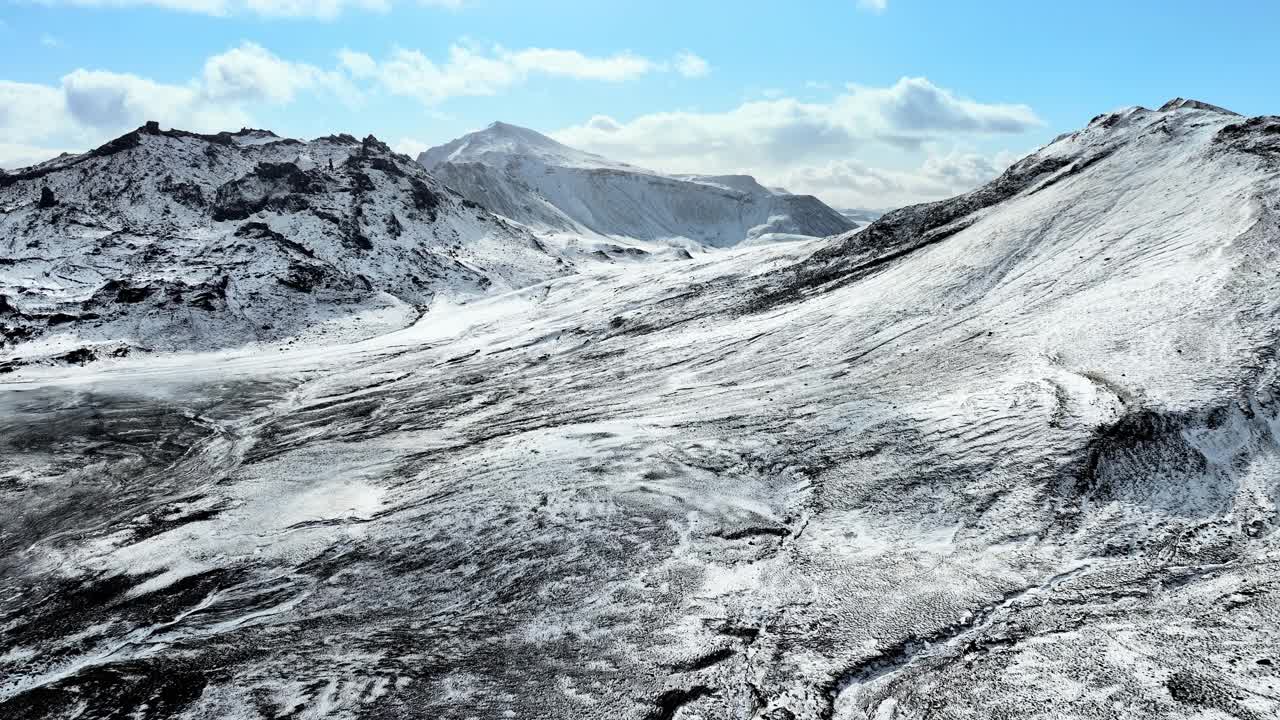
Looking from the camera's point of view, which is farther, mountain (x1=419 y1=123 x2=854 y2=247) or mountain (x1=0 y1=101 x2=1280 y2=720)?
mountain (x1=419 y1=123 x2=854 y2=247)

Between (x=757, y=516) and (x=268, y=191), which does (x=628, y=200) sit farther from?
(x=757, y=516)

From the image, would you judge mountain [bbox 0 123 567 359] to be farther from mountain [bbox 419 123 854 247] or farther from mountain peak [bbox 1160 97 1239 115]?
mountain peak [bbox 1160 97 1239 115]

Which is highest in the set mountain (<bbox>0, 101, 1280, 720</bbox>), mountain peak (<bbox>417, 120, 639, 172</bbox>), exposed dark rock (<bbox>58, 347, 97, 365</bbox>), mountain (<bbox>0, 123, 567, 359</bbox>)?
mountain peak (<bbox>417, 120, 639, 172</bbox>)

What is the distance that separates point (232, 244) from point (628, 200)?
10233 cm

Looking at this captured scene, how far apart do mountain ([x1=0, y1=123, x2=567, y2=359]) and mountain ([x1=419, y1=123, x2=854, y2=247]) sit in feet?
142

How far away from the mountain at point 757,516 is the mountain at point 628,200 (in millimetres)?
107208

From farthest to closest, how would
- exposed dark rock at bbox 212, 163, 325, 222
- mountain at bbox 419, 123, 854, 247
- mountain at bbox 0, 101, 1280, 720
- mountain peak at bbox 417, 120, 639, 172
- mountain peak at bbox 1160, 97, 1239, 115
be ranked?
mountain peak at bbox 417, 120, 639, 172
mountain at bbox 419, 123, 854, 247
exposed dark rock at bbox 212, 163, 325, 222
mountain peak at bbox 1160, 97, 1239, 115
mountain at bbox 0, 101, 1280, 720

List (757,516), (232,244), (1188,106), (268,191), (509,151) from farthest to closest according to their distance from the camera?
(509,151) < (268,191) < (232,244) < (1188,106) < (757,516)

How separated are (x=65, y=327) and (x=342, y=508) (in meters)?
39.9

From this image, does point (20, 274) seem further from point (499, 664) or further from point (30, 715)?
point (499, 664)

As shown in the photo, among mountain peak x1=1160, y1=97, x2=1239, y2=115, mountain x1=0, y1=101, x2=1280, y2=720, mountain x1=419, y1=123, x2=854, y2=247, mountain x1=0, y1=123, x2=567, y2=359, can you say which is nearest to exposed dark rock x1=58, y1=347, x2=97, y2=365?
mountain x1=0, y1=123, x2=567, y2=359

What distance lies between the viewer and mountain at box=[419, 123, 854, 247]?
142 meters

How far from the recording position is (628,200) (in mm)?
160750

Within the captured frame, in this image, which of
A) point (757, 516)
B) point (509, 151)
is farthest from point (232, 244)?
point (509, 151)
